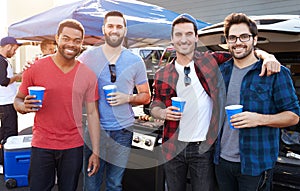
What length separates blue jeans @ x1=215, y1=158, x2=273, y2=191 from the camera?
70.7 inches

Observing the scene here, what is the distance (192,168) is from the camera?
2082 millimetres

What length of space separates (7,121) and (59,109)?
7.75 ft

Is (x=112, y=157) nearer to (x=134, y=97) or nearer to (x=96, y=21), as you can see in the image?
(x=134, y=97)

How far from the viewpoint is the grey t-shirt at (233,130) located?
1835 millimetres

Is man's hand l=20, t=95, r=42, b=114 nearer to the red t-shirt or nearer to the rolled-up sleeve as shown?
the red t-shirt

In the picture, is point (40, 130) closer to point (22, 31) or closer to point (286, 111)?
point (286, 111)

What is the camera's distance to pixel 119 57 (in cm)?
231

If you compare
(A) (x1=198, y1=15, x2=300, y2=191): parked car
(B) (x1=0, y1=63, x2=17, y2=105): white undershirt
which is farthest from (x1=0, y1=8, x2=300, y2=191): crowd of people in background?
(B) (x1=0, y1=63, x2=17, y2=105): white undershirt

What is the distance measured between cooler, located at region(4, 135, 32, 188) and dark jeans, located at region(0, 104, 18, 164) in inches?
18.0

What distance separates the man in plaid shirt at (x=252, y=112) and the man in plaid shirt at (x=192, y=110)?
155 mm

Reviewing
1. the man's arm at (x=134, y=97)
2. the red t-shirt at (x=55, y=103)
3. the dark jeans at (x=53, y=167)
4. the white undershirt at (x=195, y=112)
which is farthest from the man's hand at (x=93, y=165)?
the white undershirt at (x=195, y=112)

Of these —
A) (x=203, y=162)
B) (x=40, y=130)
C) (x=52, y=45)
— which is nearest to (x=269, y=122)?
(x=203, y=162)

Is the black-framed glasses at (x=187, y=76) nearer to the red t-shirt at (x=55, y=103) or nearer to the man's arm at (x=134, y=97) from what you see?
the man's arm at (x=134, y=97)

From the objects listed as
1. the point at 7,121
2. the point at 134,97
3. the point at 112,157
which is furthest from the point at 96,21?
the point at 112,157
